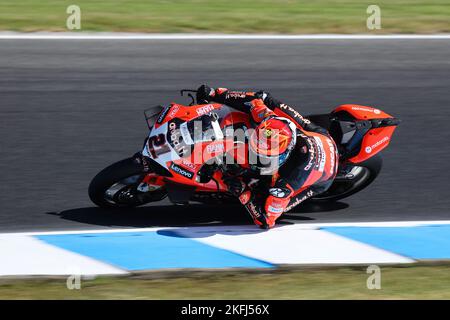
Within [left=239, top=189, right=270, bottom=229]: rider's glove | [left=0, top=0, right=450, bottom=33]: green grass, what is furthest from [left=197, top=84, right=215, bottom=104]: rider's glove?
[left=0, top=0, right=450, bottom=33]: green grass

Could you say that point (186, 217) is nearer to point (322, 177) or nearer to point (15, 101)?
point (322, 177)

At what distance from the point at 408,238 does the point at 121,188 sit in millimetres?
2543

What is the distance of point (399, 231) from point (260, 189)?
4.21 ft

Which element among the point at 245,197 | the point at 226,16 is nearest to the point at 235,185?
the point at 245,197

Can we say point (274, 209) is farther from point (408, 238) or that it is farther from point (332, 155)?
point (408, 238)

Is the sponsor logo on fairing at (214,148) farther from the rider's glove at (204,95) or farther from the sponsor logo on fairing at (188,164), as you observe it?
the rider's glove at (204,95)

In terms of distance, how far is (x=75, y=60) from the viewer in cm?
1294

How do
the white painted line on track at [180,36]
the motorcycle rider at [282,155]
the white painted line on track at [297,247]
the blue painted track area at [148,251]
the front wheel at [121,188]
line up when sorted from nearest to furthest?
the blue painted track area at [148,251] → the white painted line on track at [297,247] → the motorcycle rider at [282,155] → the front wheel at [121,188] → the white painted line on track at [180,36]

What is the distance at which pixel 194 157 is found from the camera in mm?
7977

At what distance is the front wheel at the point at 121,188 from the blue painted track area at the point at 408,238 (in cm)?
165

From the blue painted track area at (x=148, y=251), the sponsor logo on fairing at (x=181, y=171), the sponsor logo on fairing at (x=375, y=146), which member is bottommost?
the blue painted track area at (x=148, y=251)

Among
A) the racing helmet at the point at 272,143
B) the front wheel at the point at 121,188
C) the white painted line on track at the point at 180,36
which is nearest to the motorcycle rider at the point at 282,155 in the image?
the racing helmet at the point at 272,143

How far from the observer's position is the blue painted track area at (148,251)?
293 inches

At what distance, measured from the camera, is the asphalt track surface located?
8750 millimetres
